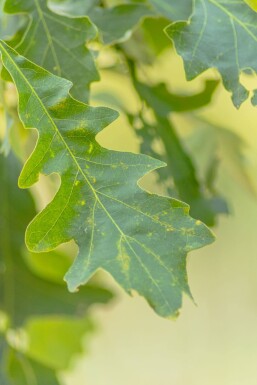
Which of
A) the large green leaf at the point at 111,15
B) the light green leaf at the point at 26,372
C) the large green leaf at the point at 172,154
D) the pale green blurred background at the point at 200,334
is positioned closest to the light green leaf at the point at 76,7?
the large green leaf at the point at 111,15

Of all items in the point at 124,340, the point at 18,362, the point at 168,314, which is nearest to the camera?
the point at 168,314

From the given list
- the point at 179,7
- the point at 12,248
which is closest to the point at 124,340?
the point at 12,248

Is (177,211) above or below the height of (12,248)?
above

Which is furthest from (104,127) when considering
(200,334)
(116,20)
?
(200,334)

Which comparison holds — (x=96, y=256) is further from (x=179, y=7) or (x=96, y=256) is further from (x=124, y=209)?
(x=179, y=7)

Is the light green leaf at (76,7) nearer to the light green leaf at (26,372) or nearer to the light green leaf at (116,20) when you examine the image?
the light green leaf at (116,20)
